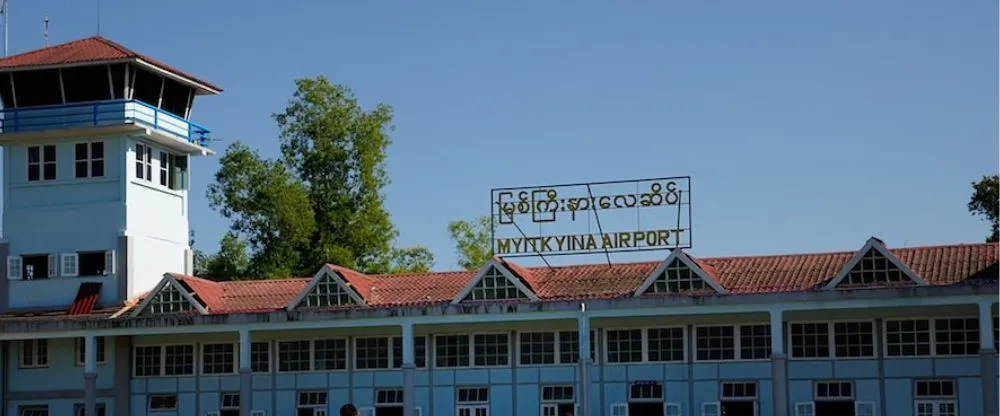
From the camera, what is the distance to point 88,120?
171ft

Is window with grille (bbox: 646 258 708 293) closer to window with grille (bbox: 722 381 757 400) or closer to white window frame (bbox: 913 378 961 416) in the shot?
window with grille (bbox: 722 381 757 400)

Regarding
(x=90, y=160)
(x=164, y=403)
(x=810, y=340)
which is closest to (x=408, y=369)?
(x=164, y=403)

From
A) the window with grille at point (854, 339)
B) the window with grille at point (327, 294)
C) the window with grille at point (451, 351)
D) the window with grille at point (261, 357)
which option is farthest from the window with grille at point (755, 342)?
the window with grille at point (261, 357)

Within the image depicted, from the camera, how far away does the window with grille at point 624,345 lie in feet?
155

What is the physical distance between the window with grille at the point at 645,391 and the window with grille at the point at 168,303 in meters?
13.5

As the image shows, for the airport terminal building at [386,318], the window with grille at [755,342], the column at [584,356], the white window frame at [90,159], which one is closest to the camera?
the airport terminal building at [386,318]

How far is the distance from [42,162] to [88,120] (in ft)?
8.12

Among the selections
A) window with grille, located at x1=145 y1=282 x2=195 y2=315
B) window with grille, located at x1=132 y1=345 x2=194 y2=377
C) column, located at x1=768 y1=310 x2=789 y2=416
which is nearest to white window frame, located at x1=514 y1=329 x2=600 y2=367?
column, located at x1=768 y1=310 x2=789 y2=416

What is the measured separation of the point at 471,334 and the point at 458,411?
2.27 metres

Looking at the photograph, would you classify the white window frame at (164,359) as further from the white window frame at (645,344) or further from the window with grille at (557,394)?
the white window frame at (645,344)

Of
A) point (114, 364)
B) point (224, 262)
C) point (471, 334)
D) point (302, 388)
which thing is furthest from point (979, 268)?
point (224, 262)

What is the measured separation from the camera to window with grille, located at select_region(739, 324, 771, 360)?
45.6 metres

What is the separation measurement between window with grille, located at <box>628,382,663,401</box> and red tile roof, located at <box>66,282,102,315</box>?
16962mm

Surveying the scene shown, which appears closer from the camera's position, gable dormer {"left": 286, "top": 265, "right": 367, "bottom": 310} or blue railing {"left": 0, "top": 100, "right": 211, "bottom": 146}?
gable dormer {"left": 286, "top": 265, "right": 367, "bottom": 310}
